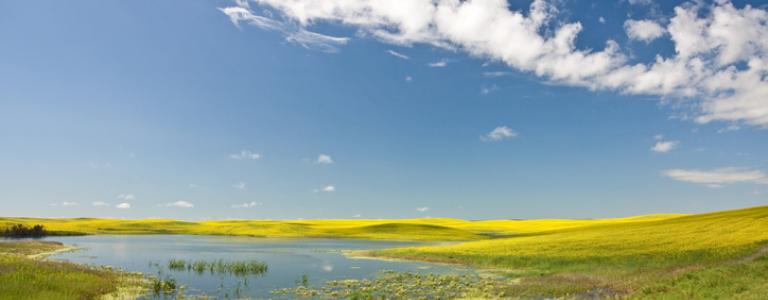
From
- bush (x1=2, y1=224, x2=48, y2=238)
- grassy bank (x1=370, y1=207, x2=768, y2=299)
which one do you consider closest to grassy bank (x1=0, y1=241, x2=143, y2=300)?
grassy bank (x1=370, y1=207, x2=768, y2=299)

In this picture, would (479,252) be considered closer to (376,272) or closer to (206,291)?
(376,272)

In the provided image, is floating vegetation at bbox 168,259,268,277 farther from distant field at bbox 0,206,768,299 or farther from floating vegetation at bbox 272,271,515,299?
distant field at bbox 0,206,768,299

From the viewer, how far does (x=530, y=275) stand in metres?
42.2

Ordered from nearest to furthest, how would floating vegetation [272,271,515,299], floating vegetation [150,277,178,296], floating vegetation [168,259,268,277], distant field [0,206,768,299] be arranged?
distant field [0,206,768,299] → floating vegetation [272,271,515,299] → floating vegetation [150,277,178,296] → floating vegetation [168,259,268,277]

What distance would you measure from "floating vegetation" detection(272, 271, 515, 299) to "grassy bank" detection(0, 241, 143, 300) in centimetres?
982

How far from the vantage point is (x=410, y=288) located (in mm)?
36281

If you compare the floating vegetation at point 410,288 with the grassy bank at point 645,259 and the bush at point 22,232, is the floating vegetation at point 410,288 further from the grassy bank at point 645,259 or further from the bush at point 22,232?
the bush at point 22,232

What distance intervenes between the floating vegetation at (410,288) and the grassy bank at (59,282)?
9823mm

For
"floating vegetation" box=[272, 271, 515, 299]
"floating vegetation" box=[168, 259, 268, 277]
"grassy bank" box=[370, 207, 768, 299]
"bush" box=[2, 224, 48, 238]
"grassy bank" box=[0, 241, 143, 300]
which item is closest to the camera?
"grassy bank" box=[0, 241, 143, 300]

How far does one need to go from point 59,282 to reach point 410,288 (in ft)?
69.6

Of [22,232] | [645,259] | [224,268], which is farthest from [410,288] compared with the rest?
[22,232]

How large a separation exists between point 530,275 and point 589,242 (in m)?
19.1

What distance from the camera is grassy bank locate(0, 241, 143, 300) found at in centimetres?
2828

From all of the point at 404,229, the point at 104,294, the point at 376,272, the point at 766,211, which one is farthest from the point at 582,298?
the point at 404,229
